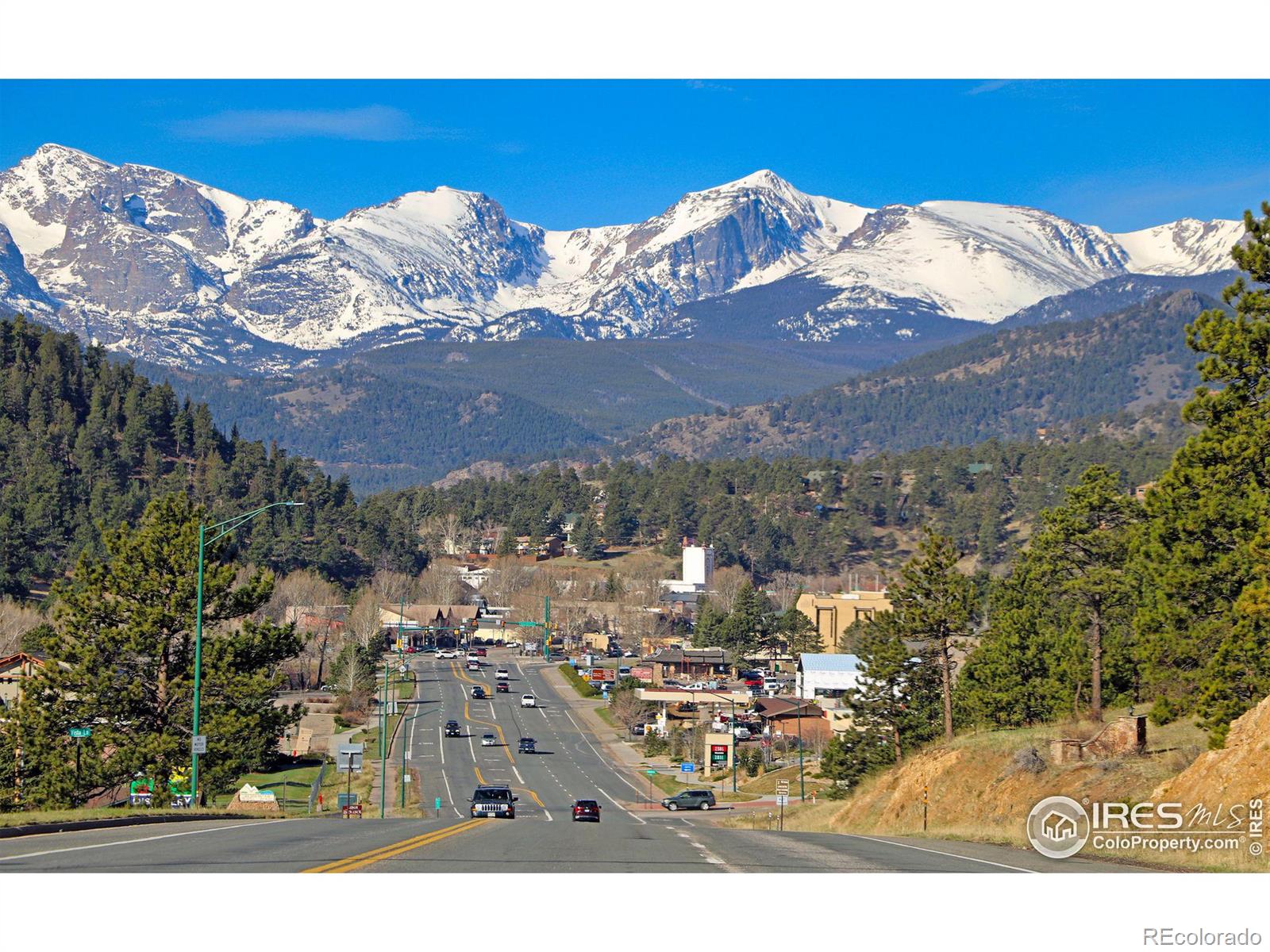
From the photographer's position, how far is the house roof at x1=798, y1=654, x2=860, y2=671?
13350cm

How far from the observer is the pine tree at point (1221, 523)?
38.9 m

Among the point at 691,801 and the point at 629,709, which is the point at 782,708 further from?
the point at 691,801

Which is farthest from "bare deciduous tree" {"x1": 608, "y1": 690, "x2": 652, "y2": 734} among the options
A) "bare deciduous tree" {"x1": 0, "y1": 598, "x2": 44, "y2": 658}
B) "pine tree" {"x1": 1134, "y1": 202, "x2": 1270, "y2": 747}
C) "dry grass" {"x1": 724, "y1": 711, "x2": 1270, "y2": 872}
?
"pine tree" {"x1": 1134, "y1": 202, "x2": 1270, "y2": 747}

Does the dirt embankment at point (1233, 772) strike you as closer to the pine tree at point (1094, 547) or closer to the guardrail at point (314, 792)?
the pine tree at point (1094, 547)

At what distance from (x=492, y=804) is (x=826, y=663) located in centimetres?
8312

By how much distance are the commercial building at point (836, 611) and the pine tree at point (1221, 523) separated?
129m

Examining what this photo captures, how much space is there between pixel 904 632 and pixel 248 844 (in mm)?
41902

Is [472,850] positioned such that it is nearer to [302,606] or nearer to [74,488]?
[302,606]

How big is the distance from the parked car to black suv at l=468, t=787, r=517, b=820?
23290 mm

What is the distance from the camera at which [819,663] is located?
5290 inches

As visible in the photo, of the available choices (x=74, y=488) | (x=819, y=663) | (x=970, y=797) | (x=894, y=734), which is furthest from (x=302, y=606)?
(x=970, y=797)

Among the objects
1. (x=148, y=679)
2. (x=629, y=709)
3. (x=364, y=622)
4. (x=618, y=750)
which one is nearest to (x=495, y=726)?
(x=618, y=750)

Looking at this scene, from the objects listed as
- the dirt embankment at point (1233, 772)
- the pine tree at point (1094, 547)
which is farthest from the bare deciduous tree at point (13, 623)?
the dirt embankment at point (1233, 772)

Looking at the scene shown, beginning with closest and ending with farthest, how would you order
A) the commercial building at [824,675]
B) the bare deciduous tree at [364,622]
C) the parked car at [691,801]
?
1. the parked car at [691,801]
2. the commercial building at [824,675]
3. the bare deciduous tree at [364,622]
